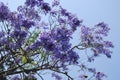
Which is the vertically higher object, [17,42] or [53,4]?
[53,4]

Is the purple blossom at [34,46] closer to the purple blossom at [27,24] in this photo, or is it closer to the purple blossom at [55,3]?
the purple blossom at [27,24]

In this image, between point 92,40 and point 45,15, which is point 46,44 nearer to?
point 45,15

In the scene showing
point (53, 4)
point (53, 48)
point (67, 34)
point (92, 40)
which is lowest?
point (53, 48)

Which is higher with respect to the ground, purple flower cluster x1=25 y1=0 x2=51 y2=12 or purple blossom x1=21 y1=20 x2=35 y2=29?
purple flower cluster x1=25 y1=0 x2=51 y2=12

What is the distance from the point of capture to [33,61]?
14.2 metres

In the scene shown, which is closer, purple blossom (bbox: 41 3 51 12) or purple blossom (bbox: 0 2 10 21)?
purple blossom (bbox: 0 2 10 21)

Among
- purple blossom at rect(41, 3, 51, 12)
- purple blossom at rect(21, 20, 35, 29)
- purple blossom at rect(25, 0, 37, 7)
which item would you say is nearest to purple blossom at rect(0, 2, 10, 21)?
purple blossom at rect(21, 20, 35, 29)

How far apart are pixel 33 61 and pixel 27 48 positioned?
0.73 m

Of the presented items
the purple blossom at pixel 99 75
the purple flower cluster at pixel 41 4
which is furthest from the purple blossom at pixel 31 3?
the purple blossom at pixel 99 75

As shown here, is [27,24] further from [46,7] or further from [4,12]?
[46,7]

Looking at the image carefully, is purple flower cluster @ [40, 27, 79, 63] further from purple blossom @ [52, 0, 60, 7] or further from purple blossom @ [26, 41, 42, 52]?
purple blossom @ [52, 0, 60, 7]

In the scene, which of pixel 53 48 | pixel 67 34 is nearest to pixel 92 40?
pixel 67 34

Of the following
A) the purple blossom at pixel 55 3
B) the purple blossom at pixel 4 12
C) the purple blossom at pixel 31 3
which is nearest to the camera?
the purple blossom at pixel 4 12

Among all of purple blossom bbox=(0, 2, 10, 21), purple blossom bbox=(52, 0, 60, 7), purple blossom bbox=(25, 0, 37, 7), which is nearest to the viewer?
purple blossom bbox=(0, 2, 10, 21)
